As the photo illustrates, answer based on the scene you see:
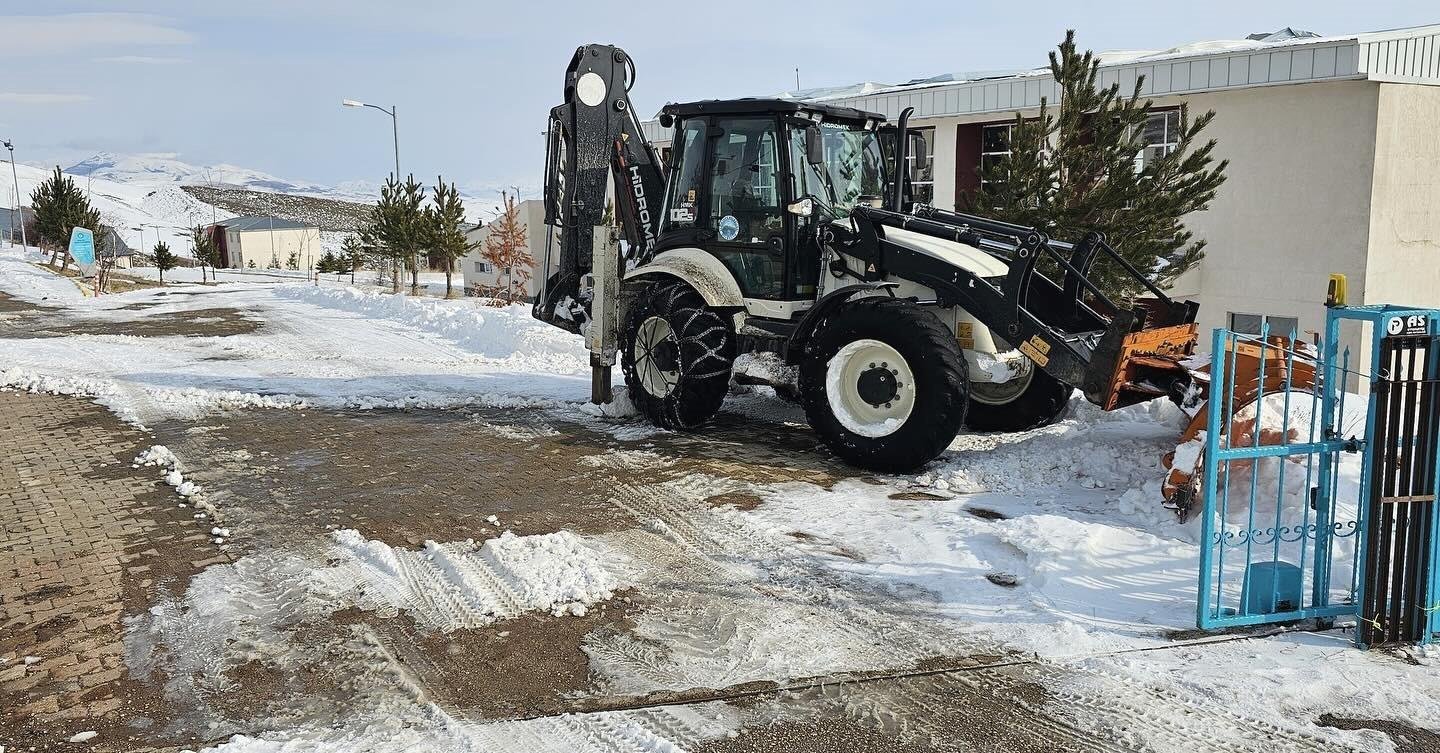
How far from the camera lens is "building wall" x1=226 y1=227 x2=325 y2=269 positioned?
9375cm

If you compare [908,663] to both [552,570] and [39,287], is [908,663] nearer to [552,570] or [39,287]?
[552,570]

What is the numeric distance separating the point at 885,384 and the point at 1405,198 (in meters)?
12.1

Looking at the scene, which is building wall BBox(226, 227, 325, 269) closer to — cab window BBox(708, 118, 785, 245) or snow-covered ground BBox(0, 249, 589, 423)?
snow-covered ground BBox(0, 249, 589, 423)

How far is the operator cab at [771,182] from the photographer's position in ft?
29.2

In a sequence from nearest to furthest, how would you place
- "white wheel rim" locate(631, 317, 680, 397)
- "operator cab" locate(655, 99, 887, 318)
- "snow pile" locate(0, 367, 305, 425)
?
"operator cab" locate(655, 99, 887, 318), "white wheel rim" locate(631, 317, 680, 397), "snow pile" locate(0, 367, 305, 425)

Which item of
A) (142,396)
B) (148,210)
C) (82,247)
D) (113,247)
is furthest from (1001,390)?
(148,210)

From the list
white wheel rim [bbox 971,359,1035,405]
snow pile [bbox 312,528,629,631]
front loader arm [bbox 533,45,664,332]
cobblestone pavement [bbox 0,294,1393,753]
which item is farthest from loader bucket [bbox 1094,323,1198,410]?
front loader arm [bbox 533,45,664,332]

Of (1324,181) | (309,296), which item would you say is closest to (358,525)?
(1324,181)

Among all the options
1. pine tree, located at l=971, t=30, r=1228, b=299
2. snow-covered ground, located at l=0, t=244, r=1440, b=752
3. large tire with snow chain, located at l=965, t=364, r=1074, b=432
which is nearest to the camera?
snow-covered ground, located at l=0, t=244, r=1440, b=752

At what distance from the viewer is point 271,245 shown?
94.9m

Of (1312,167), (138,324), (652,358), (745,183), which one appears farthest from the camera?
(138,324)

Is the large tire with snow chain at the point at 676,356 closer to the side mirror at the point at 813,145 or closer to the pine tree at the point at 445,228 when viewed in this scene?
the side mirror at the point at 813,145

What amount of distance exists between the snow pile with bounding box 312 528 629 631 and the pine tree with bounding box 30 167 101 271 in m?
49.8

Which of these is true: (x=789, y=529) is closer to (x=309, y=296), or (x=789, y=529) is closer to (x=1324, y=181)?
(x=1324, y=181)
